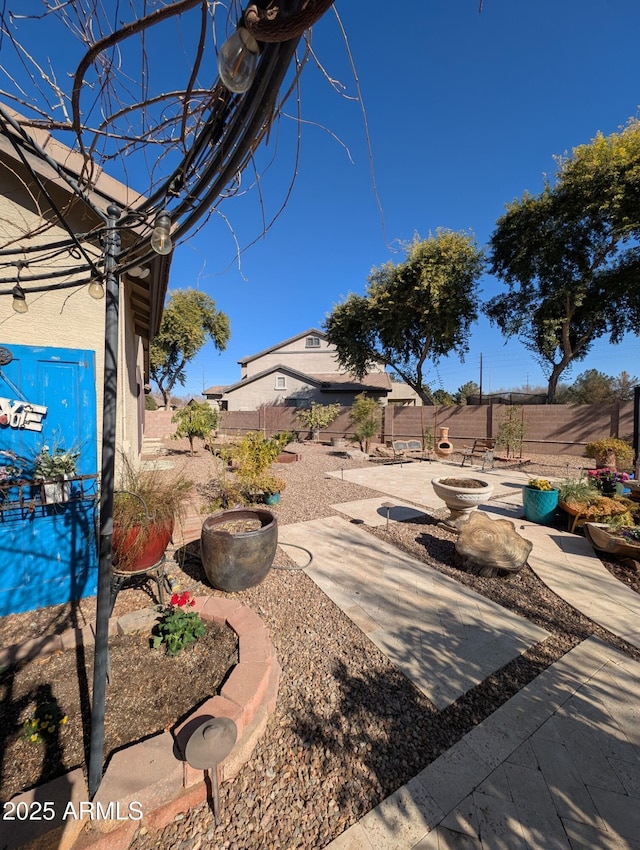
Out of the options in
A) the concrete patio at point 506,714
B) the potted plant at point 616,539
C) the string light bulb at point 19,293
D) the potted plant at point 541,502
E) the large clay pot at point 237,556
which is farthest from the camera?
the potted plant at point 541,502

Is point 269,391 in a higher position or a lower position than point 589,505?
higher

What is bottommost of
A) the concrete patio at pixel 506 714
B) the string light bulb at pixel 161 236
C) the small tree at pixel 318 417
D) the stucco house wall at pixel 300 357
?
the concrete patio at pixel 506 714

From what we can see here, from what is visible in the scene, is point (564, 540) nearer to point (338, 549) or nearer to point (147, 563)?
point (338, 549)

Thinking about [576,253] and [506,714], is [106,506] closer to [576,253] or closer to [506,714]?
[506,714]

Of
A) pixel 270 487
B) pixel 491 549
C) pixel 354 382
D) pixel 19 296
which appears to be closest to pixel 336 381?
pixel 354 382

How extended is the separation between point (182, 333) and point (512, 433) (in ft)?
73.2

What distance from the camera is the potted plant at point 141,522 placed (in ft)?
8.50

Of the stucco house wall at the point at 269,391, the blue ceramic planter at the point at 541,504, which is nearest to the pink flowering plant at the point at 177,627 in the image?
the blue ceramic planter at the point at 541,504

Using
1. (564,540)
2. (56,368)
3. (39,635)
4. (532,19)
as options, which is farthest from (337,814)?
(564,540)

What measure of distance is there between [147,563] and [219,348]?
27461mm

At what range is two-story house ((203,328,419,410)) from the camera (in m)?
23.4

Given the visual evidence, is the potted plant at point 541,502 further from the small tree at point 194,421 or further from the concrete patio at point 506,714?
the small tree at point 194,421

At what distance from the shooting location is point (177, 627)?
2.26 meters

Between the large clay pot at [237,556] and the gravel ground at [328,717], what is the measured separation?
0.60 feet
